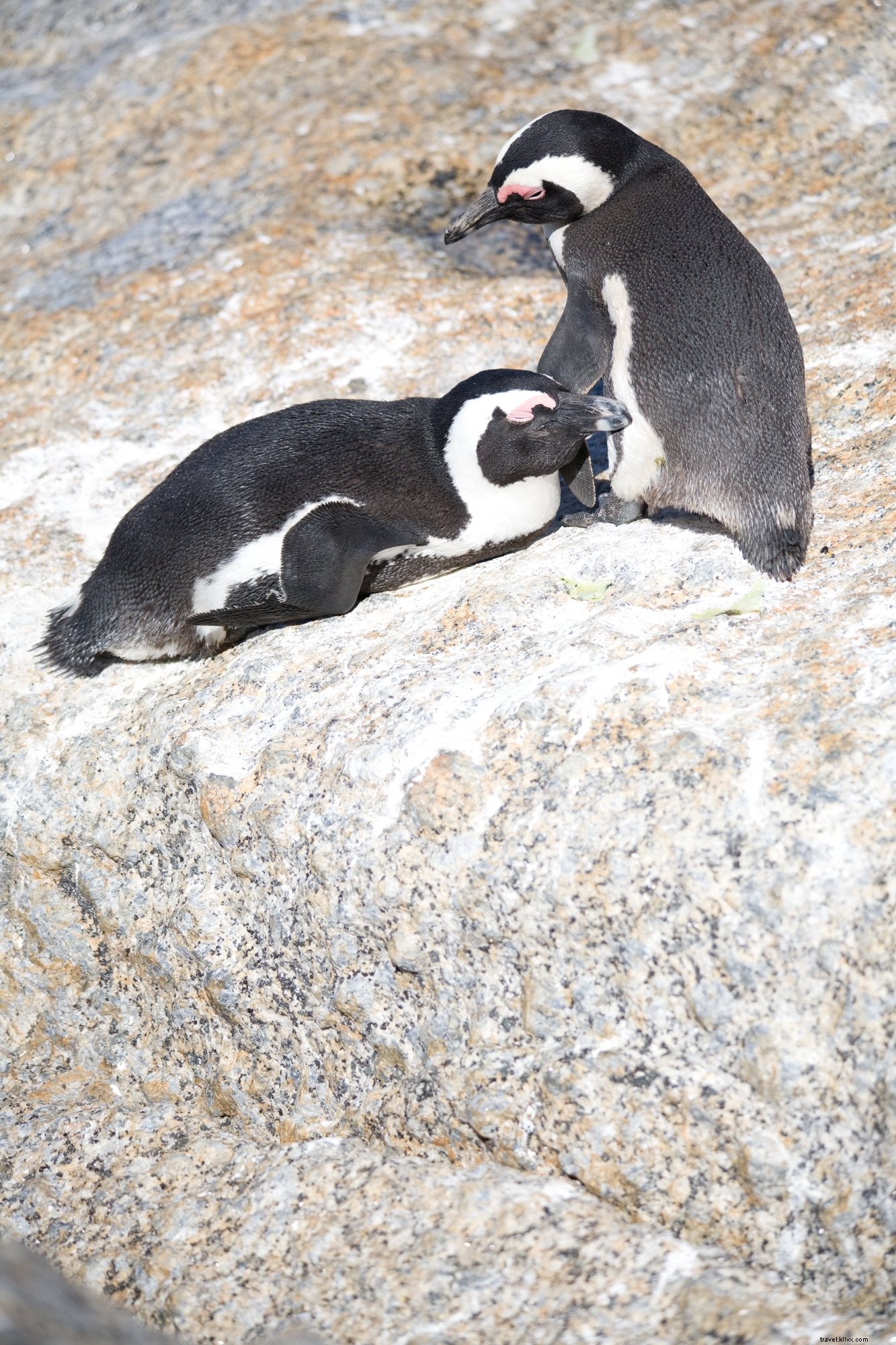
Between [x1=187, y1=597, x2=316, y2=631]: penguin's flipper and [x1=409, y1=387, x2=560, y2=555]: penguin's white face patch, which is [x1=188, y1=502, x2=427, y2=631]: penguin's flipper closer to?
[x1=187, y1=597, x2=316, y2=631]: penguin's flipper

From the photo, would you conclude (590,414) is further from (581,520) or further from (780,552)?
(780,552)

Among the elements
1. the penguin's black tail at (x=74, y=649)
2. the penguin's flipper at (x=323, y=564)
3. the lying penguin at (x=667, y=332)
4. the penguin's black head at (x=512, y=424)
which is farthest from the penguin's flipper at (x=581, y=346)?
the penguin's black tail at (x=74, y=649)

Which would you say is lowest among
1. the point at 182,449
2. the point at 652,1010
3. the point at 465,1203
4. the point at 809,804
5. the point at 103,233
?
the point at 465,1203

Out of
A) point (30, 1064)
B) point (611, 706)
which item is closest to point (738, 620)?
point (611, 706)

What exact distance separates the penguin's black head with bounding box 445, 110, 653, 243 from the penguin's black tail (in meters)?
1.58

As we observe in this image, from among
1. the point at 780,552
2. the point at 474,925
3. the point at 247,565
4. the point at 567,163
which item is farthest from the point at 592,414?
the point at 474,925

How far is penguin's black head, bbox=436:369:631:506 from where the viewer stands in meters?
2.93

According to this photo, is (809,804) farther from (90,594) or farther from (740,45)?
(740,45)

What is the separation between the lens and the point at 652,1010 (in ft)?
6.87

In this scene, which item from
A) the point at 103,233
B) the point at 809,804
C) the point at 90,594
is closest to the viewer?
the point at 809,804

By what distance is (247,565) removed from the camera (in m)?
2.88

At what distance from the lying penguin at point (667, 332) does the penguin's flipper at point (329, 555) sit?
1.84 ft

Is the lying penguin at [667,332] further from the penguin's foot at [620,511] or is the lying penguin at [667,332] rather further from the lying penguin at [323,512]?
the lying penguin at [323,512]

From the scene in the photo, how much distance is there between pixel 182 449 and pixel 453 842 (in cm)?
190
